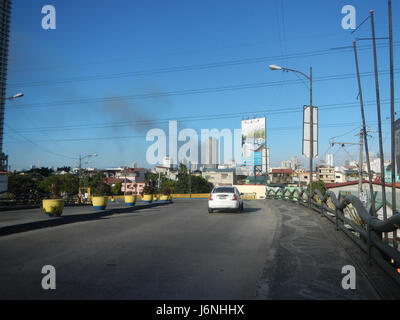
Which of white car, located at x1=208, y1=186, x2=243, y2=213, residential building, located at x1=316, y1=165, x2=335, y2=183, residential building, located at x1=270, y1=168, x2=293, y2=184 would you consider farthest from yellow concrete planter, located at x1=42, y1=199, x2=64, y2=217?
residential building, located at x1=316, y1=165, x2=335, y2=183

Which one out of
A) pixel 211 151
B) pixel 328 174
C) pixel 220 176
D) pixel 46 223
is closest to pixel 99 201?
pixel 46 223

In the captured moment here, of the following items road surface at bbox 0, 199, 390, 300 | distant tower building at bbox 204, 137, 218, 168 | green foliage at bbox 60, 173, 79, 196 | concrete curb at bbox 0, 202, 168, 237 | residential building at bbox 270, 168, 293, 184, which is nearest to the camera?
road surface at bbox 0, 199, 390, 300

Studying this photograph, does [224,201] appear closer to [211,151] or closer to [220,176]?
[220,176]

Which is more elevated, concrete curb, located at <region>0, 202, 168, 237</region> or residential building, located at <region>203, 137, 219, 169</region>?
residential building, located at <region>203, 137, 219, 169</region>

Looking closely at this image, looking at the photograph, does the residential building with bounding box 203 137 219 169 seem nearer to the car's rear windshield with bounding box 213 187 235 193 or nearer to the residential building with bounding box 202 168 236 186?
the residential building with bounding box 202 168 236 186

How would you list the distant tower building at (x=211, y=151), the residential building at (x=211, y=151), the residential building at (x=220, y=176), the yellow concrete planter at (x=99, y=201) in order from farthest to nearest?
the distant tower building at (x=211, y=151), the residential building at (x=211, y=151), the residential building at (x=220, y=176), the yellow concrete planter at (x=99, y=201)

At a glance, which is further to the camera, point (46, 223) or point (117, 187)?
point (117, 187)

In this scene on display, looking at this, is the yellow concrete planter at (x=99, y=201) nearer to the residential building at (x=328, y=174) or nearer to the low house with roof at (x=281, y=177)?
the low house with roof at (x=281, y=177)

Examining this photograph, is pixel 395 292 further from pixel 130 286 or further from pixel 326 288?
pixel 130 286

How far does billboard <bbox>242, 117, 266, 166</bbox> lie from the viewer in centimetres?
8119

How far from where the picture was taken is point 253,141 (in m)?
82.2

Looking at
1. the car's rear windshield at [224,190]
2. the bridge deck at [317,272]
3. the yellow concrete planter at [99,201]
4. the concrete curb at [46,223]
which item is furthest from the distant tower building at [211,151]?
the bridge deck at [317,272]

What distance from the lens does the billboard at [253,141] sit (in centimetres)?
8119
